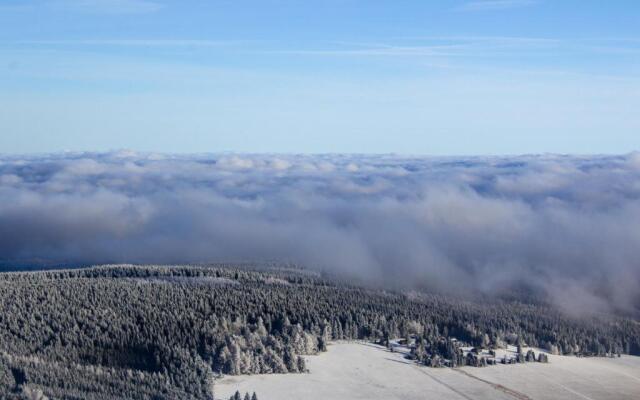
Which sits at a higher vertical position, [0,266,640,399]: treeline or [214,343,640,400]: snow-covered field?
[0,266,640,399]: treeline

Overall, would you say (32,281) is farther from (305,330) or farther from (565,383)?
(565,383)

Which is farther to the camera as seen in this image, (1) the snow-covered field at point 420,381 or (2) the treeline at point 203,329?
(1) the snow-covered field at point 420,381

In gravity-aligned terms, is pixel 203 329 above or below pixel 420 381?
above

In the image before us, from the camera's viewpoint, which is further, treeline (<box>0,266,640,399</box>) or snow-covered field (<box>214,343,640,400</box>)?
snow-covered field (<box>214,343,640,400</box>)

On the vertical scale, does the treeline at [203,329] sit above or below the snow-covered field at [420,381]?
above

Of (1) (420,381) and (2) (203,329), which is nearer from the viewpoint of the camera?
(1) (420,381)

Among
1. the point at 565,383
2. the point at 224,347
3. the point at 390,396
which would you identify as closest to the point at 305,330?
the point at 224,347
